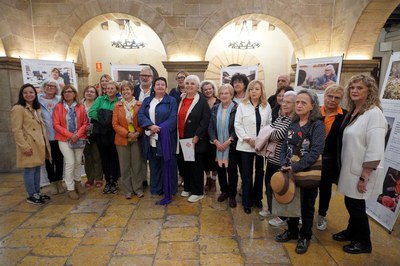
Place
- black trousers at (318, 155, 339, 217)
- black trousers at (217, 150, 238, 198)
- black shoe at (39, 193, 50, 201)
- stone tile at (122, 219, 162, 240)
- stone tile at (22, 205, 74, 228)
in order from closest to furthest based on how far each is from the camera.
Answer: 1. black trousers at (318, 155, 339, 217)
2. stone tile at (122, 219, 162, 240)
3. stone tile at (22, 205, 74, 228)
4. black trousers at (217, 150, 238, 198)
5. black shoe at (39, 193, 50, 201)

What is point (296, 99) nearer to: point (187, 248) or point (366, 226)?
point (366, 226)

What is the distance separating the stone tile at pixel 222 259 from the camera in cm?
210

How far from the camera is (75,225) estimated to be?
8.95ft

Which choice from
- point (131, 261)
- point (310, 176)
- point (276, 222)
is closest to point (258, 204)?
point (276, 222)

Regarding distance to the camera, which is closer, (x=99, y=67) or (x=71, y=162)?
(x=71, y=162)

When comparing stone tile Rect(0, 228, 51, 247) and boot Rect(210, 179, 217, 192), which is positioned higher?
boot Rect(210, 179, 217, 192)

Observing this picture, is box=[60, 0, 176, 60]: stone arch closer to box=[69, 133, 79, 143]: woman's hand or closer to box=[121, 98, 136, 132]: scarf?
box=[121, 98, 136, 132]: scarf

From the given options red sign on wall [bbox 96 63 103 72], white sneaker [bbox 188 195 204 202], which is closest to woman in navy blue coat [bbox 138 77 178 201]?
white sneaker [bbox 188 195 204 202]

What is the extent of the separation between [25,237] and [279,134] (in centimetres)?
269

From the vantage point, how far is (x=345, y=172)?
2.19m

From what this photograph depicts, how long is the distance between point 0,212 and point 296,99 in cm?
360

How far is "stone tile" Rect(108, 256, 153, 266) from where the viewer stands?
6.90ft

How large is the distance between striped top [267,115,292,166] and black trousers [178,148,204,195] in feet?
3.16

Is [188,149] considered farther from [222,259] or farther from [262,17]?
[262,17]
